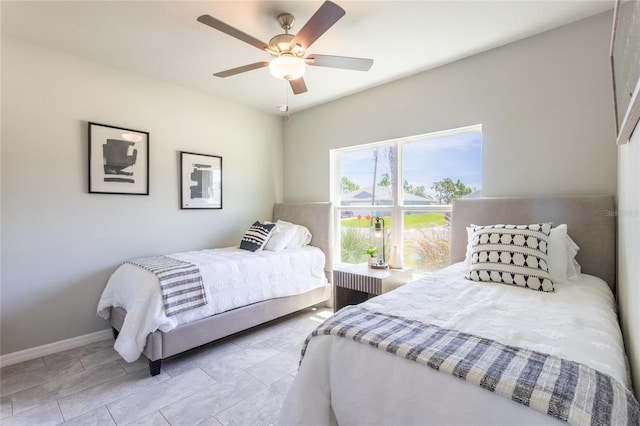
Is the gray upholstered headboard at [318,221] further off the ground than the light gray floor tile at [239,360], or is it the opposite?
the gray upholstered headboard at [318,221]

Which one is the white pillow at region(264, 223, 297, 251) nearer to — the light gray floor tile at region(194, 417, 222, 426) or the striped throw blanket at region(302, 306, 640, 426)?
the light gray floor tile at region(194, 417, 222, 426)

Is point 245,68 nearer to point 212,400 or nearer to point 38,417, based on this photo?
point 212,400

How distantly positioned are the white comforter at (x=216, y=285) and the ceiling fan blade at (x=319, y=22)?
6.29ft

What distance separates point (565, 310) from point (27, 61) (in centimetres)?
421

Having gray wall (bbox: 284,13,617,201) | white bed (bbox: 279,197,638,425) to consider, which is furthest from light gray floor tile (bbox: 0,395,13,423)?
gray wall (bbox: 284,13,617,201)

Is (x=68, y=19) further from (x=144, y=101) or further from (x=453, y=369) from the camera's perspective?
(x=453, y=369)

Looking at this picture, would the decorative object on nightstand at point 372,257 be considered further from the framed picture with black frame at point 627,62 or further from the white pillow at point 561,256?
the framed picture with black frame at point 627,62

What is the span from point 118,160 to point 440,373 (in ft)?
11.0

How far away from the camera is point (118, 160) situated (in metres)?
3.05

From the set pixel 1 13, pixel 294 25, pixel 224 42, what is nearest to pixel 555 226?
pixel 294 25

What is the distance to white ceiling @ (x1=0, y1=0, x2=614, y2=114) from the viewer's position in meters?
2.11

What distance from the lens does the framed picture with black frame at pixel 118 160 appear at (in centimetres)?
292

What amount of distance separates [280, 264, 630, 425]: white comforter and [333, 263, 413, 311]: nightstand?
107 centimetres

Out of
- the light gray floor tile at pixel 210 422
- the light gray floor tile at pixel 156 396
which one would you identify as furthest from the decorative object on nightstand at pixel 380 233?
the light gray floor tile at pixel 210 422
